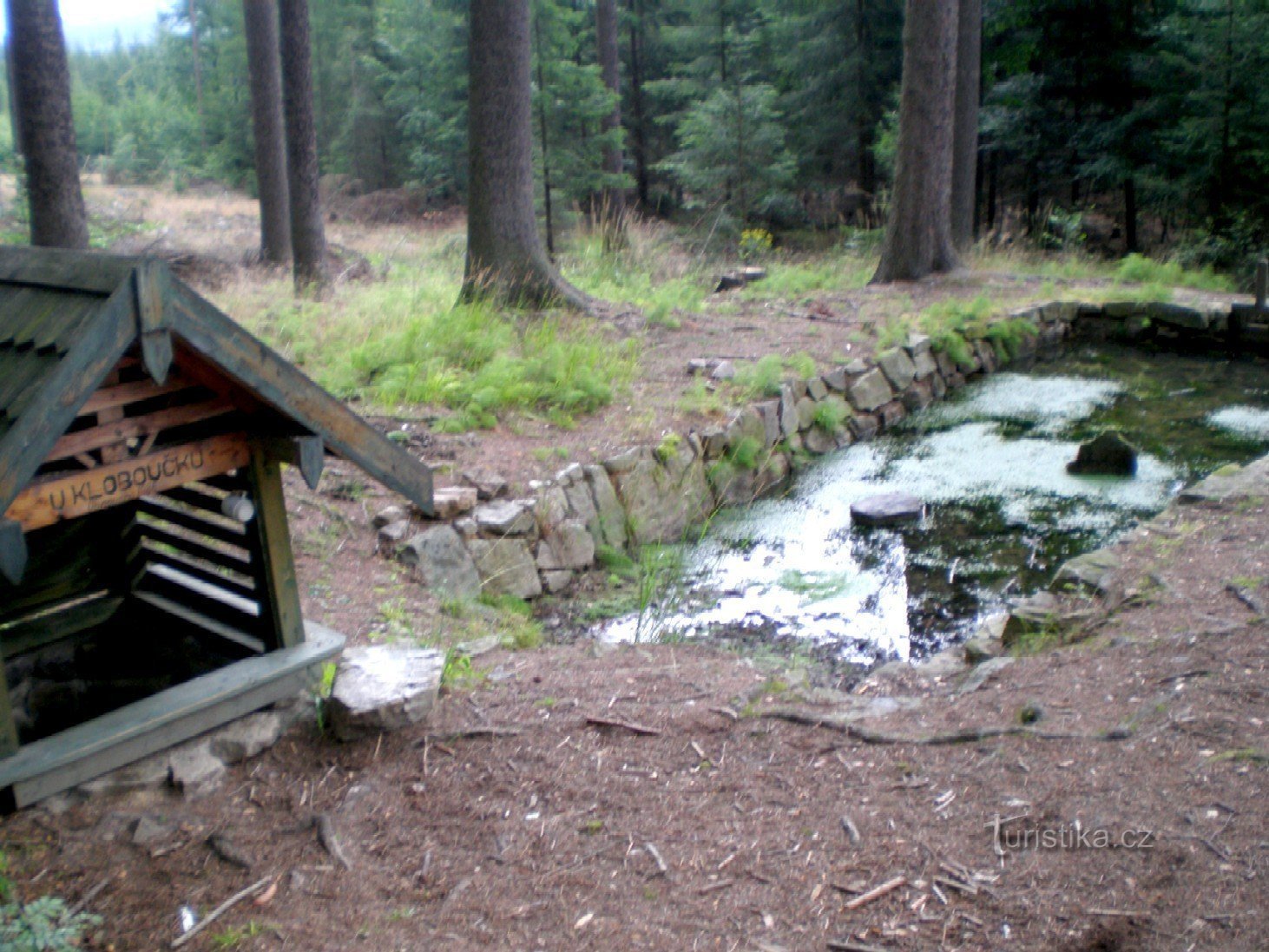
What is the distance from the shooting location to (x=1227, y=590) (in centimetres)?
543

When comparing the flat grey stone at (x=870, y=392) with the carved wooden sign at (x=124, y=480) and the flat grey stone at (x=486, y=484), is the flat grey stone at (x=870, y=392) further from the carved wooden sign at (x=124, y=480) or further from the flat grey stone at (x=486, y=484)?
the carved wooden sign at (x=124, y=480)

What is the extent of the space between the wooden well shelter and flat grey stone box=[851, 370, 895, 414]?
8084 mm

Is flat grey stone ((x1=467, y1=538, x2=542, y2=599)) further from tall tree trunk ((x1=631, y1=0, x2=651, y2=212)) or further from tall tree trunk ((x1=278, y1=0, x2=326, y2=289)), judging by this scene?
tall tree trunk ((x1=631, y1=0, x2=651, y2=212))

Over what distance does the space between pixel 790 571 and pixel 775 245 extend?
16640 millimetres

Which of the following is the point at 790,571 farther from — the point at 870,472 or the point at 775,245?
the point at 775,245

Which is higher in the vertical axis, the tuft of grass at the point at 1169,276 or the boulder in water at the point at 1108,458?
the tuft of grass at the point at 1169,276

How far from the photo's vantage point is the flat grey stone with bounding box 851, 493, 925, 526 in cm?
838

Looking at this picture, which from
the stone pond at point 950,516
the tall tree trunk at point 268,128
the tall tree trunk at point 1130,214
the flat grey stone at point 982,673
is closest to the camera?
the flat grey stone at point 982,673

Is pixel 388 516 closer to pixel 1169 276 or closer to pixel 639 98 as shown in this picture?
pixel 1169 276

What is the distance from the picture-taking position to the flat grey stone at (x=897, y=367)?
11.9m

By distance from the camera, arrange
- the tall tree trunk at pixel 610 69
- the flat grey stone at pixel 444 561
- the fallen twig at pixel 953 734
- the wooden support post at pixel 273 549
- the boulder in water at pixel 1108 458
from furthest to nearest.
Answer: the tall tree trunk at pixel 610 69
the boulder in water at pixel 1108 458
the flat grey stone at pixel 444 561
the fallen twig at pixel 953 734
the wooden support post at pixel 273 549

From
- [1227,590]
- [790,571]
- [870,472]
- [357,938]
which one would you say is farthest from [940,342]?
[357,938]

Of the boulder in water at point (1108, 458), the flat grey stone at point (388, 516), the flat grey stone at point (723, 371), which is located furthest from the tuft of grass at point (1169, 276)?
the flat grey stone at point (388, 516)

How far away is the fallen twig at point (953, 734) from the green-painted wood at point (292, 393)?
1.79m
